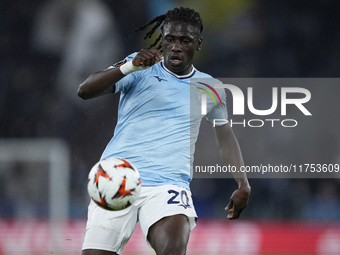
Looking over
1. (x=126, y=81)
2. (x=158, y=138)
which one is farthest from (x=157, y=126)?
(x=126, y=81)

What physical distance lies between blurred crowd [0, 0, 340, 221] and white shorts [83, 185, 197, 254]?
4.52 m

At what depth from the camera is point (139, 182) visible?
11.9 feet

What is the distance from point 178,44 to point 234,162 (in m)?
0.92

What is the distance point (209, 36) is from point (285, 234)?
114 inches

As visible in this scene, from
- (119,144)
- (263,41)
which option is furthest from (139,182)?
(263,41)

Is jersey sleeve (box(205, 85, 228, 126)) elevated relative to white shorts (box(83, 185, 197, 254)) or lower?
elevated

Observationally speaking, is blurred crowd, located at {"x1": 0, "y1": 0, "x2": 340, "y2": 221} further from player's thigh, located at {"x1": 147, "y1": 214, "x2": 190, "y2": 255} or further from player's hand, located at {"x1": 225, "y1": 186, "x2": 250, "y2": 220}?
player's thigh, located at {"x1": 147, "y1": 214, "x2": 190, "y2": 255}

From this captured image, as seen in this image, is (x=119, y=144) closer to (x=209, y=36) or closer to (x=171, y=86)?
(x=171, y=86)

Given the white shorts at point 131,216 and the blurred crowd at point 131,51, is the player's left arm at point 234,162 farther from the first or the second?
the blurred crowd at point 131,51

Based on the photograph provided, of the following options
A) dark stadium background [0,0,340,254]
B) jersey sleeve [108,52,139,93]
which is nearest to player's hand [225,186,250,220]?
jersey sleeve [108,52,139,93]

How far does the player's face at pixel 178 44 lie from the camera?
4.07m

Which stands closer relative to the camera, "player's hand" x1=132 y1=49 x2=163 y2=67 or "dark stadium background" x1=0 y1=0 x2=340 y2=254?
"player's hand" x1=132 y1=49 x2=163 y2=67

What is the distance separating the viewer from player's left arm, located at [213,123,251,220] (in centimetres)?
418

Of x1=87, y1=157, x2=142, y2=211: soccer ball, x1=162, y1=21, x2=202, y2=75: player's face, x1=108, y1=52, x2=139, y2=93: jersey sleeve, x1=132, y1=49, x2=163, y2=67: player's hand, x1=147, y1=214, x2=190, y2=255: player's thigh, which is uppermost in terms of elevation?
x1=162, y1=21, x2=202, y2=75: player's face
